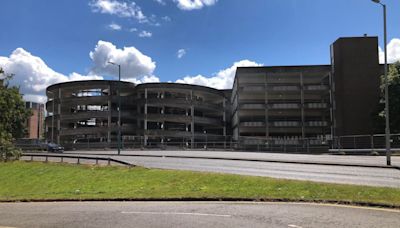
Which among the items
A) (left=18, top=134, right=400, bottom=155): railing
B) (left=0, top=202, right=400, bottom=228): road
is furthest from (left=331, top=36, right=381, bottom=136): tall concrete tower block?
(left=0, top=202, right=400, bottom=228): road

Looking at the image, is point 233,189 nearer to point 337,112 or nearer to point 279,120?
point 337,112

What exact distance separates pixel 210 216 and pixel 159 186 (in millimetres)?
7844

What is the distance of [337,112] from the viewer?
74062 millimetres

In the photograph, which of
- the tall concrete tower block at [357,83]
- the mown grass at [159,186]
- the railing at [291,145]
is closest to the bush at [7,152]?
the mown grass at [159,186]

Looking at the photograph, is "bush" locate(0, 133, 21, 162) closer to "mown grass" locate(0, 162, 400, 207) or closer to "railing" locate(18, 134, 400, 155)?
"mown grass" locate(0, 162, 400, 207)

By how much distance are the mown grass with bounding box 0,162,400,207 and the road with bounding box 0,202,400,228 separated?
1.42 meters

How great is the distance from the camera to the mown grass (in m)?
12.4

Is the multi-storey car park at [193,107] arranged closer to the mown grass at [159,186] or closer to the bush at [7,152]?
the bush at [7,152]

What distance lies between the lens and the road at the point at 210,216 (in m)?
8.62

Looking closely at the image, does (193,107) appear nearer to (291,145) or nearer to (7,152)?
(291,145)

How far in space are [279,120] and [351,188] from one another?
77486 mm

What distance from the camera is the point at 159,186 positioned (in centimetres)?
1739

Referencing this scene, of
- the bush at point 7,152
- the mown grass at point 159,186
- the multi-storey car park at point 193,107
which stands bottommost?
the mown grass at point 159,186

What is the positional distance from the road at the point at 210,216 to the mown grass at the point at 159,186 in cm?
142
